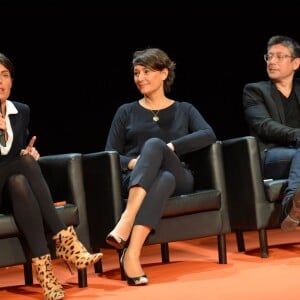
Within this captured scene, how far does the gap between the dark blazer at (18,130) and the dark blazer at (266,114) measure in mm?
1364

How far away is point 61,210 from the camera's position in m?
3.04

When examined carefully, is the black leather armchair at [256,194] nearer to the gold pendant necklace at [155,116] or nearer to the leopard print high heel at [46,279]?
the gold pendant necklace at [155,116]

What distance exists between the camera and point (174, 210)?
3246mm

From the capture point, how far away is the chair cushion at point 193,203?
3.24 metres

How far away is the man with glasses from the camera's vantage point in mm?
3732

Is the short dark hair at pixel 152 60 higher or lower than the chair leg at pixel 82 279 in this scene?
higher

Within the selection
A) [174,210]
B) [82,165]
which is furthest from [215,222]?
[82,165]

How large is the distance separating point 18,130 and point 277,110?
1564mm

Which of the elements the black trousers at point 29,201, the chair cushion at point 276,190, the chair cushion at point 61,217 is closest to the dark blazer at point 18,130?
the black trousers at point 29,201

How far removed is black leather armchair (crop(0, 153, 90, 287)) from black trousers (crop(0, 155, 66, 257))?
0.09 meters

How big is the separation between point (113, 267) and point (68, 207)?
0.72 metres

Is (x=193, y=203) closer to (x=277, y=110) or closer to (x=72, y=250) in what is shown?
(x=72, y=250)

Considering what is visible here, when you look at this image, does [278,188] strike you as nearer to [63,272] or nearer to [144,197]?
[144,197]

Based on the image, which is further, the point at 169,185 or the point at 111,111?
the point at 111,111
